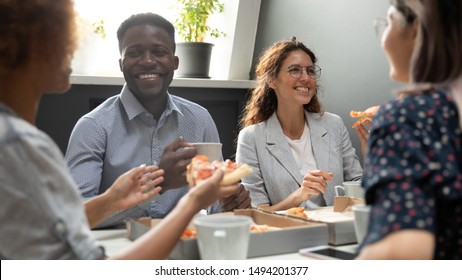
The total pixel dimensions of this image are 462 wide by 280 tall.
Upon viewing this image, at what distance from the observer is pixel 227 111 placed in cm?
307

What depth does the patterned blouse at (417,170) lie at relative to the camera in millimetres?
691

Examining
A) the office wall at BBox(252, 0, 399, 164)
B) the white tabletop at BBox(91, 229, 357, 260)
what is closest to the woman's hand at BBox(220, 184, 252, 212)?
the white tabletop at BBox(91, 229, 357, 260)

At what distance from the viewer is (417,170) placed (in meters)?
0.69

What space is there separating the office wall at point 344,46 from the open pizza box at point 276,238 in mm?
1271

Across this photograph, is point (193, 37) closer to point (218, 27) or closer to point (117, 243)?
point (218, 27)

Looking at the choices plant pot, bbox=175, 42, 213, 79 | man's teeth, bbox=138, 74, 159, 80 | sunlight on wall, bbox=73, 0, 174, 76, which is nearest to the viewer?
man's teeth, bbox=138, 74, 159, 80

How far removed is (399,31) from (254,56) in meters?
2.40

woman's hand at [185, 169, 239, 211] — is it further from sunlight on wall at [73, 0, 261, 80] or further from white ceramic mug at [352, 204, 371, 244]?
sunlight on wall at [73, 0, 261, 80]

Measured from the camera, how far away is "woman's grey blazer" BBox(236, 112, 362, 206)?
211 cm

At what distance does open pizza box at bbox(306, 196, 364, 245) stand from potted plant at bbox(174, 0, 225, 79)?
4.81ft

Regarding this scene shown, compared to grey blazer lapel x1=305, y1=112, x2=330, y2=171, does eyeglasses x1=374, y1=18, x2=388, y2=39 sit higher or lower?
higher

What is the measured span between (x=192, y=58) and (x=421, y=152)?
7.38 ft
